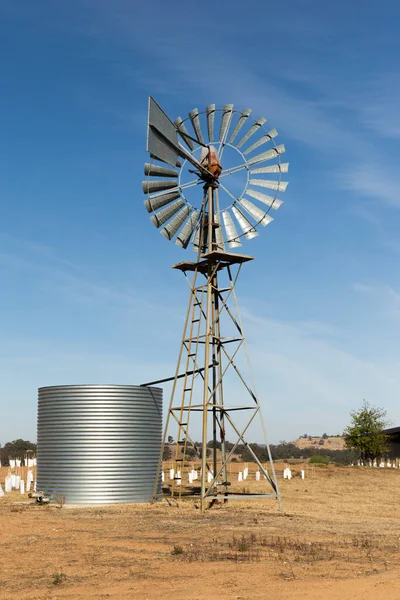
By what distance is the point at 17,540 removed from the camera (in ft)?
59.9

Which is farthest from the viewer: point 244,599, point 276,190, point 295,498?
point 295,498

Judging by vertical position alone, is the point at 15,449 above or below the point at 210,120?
below

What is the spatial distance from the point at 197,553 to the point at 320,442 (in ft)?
519

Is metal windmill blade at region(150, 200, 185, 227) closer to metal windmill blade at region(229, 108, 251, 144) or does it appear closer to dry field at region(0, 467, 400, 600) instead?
metal windmill blade at region(229, 108, 251, 144)

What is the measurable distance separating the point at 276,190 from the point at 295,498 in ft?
47.7

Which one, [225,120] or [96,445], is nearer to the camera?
[96,445]

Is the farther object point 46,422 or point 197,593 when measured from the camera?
point 46,422

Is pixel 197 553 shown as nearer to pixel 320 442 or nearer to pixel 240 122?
pixel 240 122

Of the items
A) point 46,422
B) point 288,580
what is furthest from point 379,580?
point 46,422

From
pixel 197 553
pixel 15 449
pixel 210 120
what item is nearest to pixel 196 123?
pixel 210 120

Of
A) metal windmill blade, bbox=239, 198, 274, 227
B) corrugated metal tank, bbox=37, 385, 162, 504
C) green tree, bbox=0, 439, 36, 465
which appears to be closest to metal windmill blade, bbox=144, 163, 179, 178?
metal windmill blade, bbox=239, 198, 274, 227

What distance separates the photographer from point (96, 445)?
28000mm

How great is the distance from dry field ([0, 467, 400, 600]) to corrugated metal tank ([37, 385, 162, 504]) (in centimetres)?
160

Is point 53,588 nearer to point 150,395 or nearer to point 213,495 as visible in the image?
point 213,495
